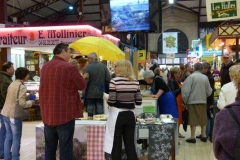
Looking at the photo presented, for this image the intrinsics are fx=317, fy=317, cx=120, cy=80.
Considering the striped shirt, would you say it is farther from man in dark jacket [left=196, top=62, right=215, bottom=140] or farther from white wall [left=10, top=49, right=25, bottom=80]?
white wall [left=10, top=49, right=25, bottom=80]

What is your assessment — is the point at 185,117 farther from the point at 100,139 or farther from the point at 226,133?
the point at 226,133

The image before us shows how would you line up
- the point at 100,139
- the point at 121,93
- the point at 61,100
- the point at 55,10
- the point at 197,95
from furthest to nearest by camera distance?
the point at 55,10, the point at 197,95, the point at 100,139, the point at 121,93, the point at 61,100

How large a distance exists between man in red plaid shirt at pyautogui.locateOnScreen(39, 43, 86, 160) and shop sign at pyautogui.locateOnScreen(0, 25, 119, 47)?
20.9 ft

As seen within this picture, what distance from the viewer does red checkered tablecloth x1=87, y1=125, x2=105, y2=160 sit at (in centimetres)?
424

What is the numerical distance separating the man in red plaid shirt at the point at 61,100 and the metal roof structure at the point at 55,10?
1439cm

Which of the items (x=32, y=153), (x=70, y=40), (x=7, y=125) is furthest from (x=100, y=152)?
(x=70, y=40)

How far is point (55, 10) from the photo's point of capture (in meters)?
21.7

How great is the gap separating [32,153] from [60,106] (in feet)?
8.15

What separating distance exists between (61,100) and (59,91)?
0.10 meters

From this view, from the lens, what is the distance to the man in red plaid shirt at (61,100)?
11.3ft

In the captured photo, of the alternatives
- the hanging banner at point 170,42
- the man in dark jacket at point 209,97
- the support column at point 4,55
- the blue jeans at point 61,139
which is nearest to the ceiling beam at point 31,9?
the support column at point 4,55

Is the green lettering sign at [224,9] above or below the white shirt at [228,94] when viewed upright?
above

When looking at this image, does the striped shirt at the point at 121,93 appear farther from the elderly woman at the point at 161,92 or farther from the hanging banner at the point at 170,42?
the hanging banner at the point at 170,42

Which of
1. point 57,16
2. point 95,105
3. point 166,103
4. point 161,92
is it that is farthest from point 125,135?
point 57,16
